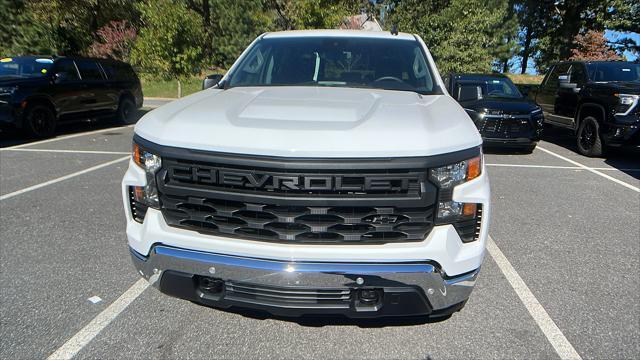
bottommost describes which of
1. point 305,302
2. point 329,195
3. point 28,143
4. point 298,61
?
point 28,143

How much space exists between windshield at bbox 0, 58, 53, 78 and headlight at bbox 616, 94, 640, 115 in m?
11.6

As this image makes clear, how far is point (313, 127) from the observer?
7.32 ft

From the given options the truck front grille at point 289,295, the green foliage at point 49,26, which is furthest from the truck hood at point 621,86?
the green foliage at point 49,26

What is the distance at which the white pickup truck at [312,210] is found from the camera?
215cm

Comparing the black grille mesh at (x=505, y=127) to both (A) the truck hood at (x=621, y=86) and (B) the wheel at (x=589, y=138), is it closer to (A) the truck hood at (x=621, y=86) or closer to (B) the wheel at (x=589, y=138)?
(B) the wheel at (x=589, y=138)

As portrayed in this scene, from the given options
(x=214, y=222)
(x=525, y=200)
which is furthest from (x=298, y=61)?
(x=525, y=200)

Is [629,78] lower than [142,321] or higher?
higher

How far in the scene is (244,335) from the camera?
2.80m

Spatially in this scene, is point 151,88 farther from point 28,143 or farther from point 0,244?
point 0,244

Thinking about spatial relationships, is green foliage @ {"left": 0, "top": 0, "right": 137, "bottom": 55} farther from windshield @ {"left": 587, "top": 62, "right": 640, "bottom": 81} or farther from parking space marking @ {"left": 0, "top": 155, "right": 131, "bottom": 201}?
windshield @ {"left": 587, "top": 62, "right": 640, "bottom": 81}

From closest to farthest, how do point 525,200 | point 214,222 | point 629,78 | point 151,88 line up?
1. point 214,222
2. point 525,200
3. point 629,78
4. point 151,88

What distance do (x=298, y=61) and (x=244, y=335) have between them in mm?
2229

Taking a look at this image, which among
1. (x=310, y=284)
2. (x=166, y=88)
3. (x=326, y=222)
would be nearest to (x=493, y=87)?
(x=326, y=222)

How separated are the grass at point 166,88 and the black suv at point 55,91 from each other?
32.8 ft
